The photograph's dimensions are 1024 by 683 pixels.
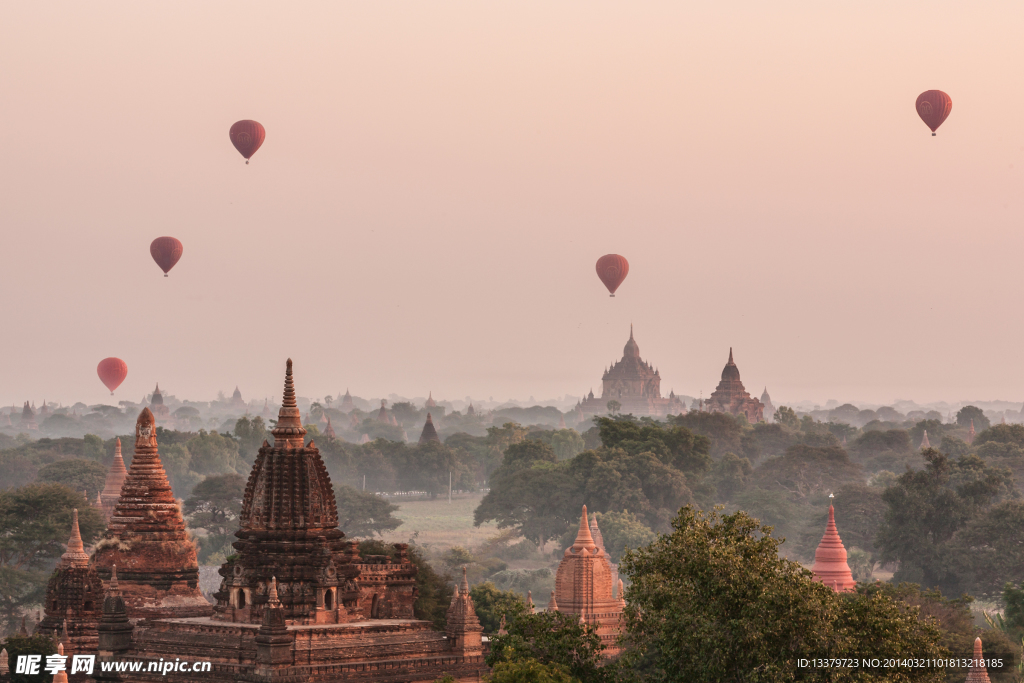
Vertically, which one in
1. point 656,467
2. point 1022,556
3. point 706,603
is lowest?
point 706,603

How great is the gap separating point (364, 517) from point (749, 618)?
94.5 meters

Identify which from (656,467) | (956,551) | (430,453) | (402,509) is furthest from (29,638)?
(430,453)

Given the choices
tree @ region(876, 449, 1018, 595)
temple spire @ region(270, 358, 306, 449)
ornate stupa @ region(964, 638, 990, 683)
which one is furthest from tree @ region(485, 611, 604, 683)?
tree @ region(876, 449, 1018, 595)

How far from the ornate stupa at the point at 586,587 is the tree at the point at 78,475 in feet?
223

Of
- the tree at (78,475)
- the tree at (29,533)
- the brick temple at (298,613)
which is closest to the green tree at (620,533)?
the tree at (29,533)

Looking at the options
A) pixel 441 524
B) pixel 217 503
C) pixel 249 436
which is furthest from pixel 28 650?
pixel 249 436

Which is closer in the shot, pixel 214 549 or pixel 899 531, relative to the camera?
pixel 899 531

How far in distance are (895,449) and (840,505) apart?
54692 millimetres

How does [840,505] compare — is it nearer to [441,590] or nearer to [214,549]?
[214,549]

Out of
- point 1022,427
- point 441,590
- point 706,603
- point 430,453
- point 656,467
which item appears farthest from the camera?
point 430,453

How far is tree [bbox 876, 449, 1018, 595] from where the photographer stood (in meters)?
95.5

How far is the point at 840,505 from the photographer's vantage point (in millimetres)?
123250

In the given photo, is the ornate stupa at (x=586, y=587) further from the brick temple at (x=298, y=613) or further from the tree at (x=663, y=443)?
the tree at (x=663, y=443)

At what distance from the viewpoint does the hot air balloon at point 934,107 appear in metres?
88.4
